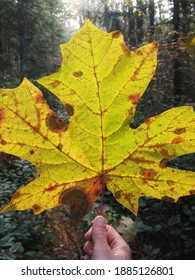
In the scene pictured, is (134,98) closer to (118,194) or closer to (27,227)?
(118,194)

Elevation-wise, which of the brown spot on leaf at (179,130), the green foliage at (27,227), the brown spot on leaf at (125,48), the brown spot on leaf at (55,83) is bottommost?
the green foliage at (27,227)

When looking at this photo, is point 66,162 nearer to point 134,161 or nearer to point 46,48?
point 134,161

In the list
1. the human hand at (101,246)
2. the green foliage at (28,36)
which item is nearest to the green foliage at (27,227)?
the human hand at (101,246)

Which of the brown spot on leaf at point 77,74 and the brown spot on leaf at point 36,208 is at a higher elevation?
the brown spot on leaf at point 77,74

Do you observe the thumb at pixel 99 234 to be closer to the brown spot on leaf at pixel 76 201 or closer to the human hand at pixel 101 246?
the human hand at pixel 101 246

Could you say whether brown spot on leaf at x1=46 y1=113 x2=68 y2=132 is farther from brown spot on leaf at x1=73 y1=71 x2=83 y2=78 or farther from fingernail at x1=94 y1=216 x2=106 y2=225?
fingernail at x1=94 y1=216 x2=106 y2=225
